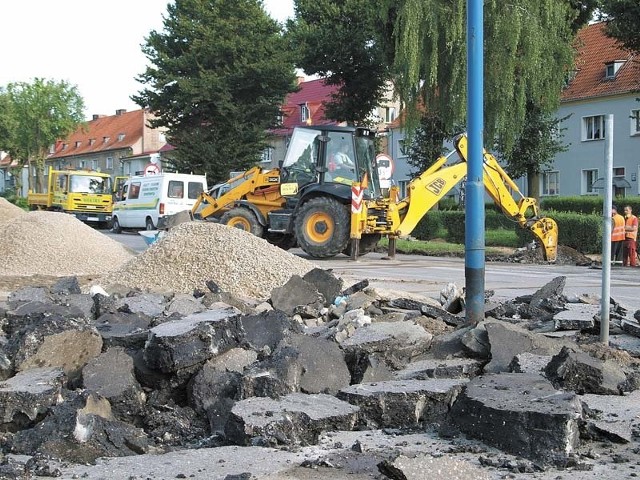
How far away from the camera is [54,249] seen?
1700 centimetres

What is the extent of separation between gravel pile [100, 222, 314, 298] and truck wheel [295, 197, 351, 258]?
7886 millimetres

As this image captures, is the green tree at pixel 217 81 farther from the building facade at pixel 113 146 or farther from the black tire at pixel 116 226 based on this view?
the building facade at pixel 113 146

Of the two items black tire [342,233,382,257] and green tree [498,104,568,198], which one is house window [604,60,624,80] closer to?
green tree [498,104,568,198]

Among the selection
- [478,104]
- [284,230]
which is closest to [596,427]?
[478,104]

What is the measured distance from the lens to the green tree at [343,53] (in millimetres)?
41750

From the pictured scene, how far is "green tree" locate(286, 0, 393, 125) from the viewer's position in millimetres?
41750

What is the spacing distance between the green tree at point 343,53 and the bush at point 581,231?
1633cm

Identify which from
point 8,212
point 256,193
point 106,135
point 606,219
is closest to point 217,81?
point 8,212

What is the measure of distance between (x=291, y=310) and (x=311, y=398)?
13.3ft

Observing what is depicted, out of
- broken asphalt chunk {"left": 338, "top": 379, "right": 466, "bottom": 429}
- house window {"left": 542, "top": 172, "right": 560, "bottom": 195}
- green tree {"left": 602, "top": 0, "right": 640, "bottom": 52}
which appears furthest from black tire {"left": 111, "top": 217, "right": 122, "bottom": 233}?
broken asphalt chunk {"left": 338, "top": 379, "right": 466, "bottom": 429}

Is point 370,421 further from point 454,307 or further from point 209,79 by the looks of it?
point 209,79

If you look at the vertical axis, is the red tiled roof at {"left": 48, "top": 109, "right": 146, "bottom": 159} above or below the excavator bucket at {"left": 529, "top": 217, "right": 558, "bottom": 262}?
above

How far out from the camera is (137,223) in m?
38.5

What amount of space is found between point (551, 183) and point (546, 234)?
30009mm
